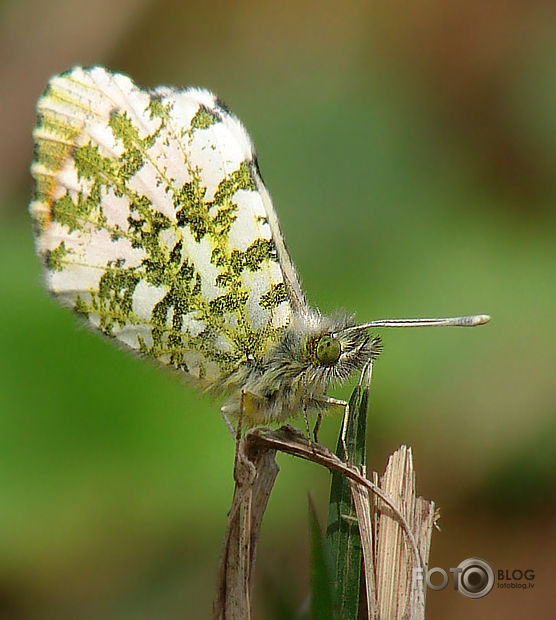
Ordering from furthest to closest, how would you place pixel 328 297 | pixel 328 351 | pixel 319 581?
pixel 328 297
pixel 328 351
pixel 319 581

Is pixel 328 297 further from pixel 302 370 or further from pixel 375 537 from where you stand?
pixel 375 537

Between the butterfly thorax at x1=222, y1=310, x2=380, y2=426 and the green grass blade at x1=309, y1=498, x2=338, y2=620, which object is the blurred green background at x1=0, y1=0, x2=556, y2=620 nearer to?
the butterfly thorax at x1=222, y1=310, x2=380, y2=426

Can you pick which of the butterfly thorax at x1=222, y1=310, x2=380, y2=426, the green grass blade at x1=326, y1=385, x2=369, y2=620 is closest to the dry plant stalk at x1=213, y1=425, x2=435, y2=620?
the green grass blade at x1=326, y1=385, x2=369, y2=620

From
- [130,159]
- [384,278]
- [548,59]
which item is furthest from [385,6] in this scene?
[130,159]

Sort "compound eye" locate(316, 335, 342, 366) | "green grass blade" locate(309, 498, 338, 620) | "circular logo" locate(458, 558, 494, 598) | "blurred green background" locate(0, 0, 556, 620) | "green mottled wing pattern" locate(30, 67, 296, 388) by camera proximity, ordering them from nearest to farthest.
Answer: "green grass blade" locate(309, 498, 338, 620) < "circular logo" locate(458, 558, 494, 598) < "compound eye" locate(316, 335, 342, 366) < "green mottled wing pattern" locate(30, 67, 296, 388) < "blurred green background" locate(0, 0, 556, 620)

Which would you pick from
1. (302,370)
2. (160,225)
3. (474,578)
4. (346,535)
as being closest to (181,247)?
(160,225)

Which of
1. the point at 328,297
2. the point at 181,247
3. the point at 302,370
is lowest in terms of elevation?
the point at 302,370
